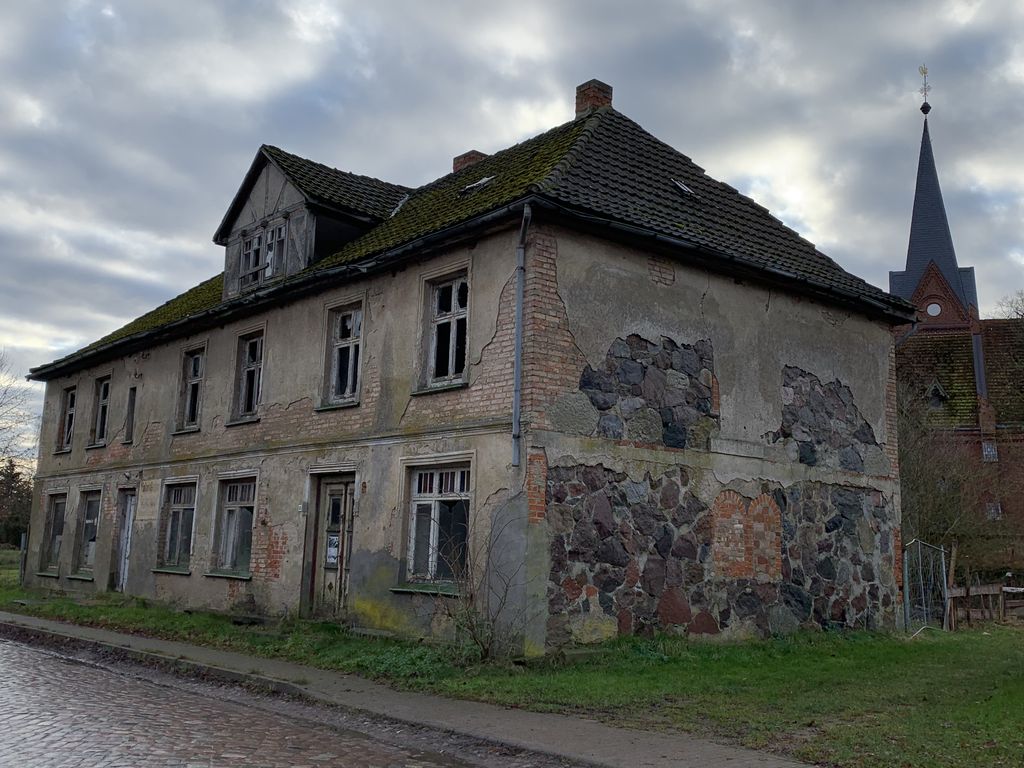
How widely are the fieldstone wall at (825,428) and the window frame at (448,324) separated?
4.93m

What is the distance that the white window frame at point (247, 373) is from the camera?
17.6 m

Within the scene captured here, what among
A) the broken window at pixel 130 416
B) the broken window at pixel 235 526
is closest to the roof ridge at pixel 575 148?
the broken window at pixel 235 526

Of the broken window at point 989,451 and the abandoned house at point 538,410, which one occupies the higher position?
the broken window at point 989,451

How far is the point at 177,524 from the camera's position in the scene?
18953 millimetres

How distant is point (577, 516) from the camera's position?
463 inches

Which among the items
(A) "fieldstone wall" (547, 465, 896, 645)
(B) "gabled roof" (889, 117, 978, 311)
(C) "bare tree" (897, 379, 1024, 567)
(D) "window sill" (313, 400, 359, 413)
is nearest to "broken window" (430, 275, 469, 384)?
(D) "window sill" (313, 400, 359, 413)

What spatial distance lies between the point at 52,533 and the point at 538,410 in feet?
57.1

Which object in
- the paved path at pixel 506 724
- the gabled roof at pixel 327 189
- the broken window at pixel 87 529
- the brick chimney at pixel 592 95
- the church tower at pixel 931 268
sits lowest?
the paved path at pixel 506 724

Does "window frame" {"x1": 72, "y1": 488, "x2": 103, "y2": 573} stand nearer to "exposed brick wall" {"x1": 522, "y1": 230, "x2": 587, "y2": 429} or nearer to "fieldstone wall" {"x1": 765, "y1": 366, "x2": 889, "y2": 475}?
"exposed brick wall" {"x1": 522, "y1": 230, "x2": 587, "y2": 429}

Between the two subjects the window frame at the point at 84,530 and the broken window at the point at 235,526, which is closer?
the broken window at the point at 235,526

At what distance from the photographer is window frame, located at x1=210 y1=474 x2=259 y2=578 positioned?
1670 cm

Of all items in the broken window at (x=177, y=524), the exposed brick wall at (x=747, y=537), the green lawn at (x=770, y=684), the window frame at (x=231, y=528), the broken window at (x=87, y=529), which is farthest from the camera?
the broken window at (x=87, y=529)

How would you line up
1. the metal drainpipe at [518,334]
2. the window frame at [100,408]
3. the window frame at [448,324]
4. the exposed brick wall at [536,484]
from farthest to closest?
the window frame at [100,408]
the window frame at [448,324]
the metal drainpipe at [518,334]
the exposed brick wall at [536,484]

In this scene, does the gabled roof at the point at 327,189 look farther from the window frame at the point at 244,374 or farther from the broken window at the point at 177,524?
the broken window at the point at 177,524
